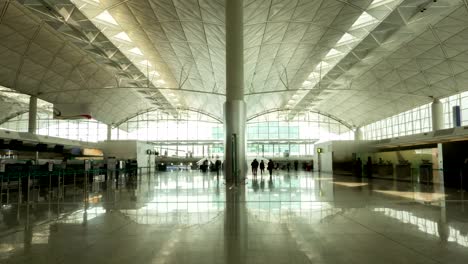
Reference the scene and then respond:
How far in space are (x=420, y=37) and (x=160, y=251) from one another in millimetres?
35621

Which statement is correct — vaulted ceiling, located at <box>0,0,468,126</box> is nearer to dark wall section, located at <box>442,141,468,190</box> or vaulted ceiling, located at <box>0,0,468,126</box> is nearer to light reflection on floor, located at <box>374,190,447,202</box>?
dark wall section, located at <box>442,141,468,190</box>

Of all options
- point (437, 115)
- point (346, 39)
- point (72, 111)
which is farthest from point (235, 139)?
point (437, 115)

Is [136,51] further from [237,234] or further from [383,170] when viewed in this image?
[237,234]

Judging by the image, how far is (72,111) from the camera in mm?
31125

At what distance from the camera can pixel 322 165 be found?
4431 centimetres

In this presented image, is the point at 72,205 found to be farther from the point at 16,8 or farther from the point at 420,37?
the point at 420,37

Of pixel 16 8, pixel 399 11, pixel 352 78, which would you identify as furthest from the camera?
pixel 352 78

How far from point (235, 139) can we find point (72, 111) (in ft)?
56.7

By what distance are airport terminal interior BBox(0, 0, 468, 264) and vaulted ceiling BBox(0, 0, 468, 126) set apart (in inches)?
7.6

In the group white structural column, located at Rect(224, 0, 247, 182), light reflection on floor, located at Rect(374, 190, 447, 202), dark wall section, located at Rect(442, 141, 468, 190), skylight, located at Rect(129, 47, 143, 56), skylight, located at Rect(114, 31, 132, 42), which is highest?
skylight, located at Rect(114, 31, 132, 42)

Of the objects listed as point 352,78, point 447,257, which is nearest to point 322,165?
point 352,78

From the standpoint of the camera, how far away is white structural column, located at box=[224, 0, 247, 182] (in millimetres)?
21594

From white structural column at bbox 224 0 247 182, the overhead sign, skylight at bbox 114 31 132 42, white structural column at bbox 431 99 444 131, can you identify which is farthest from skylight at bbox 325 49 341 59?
the overhead sign

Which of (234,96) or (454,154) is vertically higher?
(234,96)
